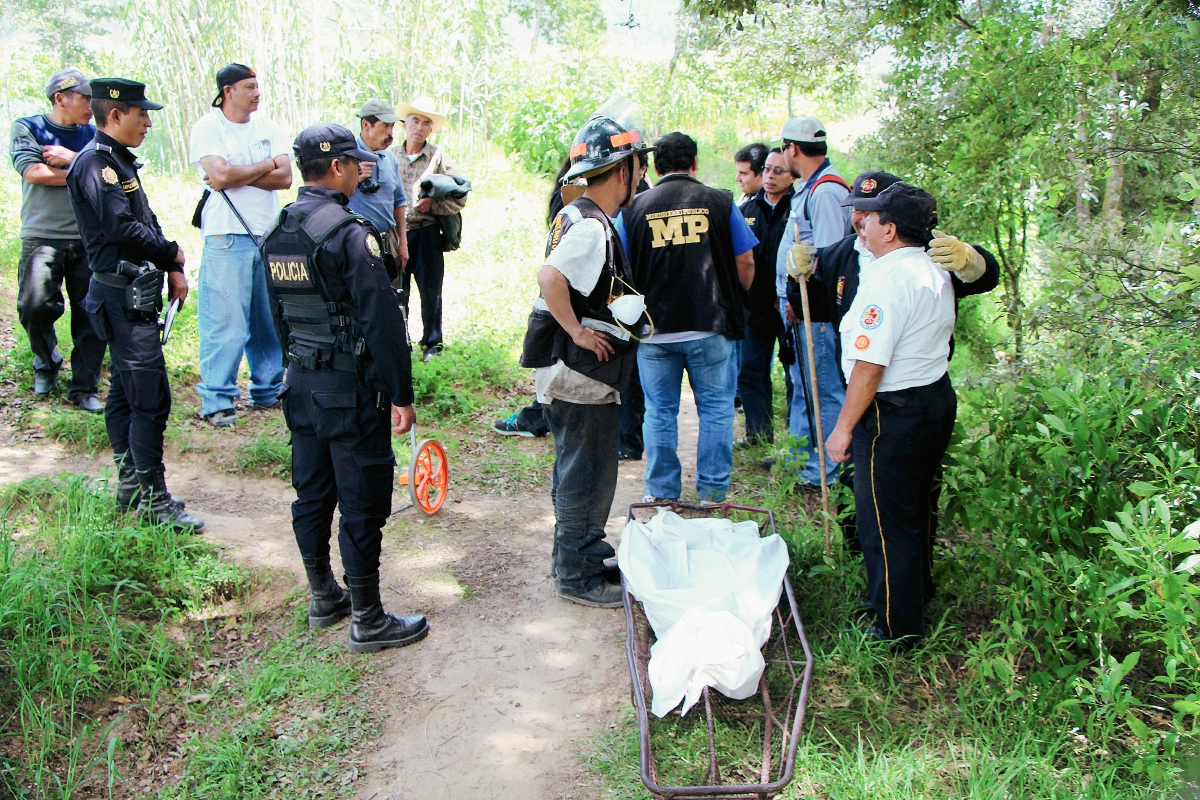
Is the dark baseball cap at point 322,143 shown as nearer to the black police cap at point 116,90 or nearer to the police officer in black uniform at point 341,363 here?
the police officer in black uniform at point 341,363

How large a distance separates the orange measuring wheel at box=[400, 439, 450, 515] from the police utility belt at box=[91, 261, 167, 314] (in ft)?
4.87

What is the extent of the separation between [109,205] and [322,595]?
2153 millimetres

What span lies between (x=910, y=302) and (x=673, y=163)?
5.82ft

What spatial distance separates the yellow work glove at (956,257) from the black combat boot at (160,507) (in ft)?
11.9

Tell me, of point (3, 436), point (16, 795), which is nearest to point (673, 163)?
point (16, 795)

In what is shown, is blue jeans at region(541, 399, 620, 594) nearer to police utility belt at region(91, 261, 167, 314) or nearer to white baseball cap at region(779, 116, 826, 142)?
white baseball cap at region(779, 116, 826, 142)

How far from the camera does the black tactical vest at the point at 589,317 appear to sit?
342 cm

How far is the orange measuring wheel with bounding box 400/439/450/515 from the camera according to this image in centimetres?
434

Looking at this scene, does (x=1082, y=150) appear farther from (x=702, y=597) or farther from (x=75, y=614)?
(x=75, y=614)

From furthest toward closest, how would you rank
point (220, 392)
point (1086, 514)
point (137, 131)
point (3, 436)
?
point (220, 392) → point (3, 436) → point (137, 131) → point (1086, 514)

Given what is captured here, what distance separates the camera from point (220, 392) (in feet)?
18.7

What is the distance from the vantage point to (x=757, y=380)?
5738 millimetres

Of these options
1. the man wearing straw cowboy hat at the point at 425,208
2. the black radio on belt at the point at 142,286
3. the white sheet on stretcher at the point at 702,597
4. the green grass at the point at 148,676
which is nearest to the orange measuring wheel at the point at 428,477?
the green grass at the point at 148,676

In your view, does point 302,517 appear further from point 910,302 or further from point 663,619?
point 910,302
